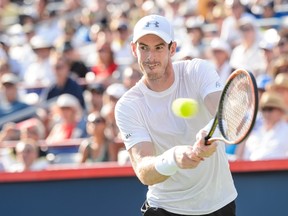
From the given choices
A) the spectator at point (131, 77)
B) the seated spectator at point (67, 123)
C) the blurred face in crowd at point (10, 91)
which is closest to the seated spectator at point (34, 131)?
the seated spectator at point (67, 123)

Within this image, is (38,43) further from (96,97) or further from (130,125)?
(130,125)

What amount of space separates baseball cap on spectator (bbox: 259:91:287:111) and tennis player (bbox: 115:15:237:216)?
2.69 metres

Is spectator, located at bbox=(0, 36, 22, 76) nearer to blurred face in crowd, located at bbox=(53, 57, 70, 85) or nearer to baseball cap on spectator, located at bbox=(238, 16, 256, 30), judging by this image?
blurred face in crowd, located at bbox=(53, 57, 70, 85)

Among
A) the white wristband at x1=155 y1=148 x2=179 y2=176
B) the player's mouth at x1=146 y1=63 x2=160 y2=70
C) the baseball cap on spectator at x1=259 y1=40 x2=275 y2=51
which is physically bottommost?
the white wristband at x1=155 y1=148 x2=179 y2=176

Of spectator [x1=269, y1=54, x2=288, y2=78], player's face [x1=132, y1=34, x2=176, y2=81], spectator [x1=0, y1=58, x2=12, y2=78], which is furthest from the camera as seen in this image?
spectator [x1=0, y1=58, x2=12, y2=78]

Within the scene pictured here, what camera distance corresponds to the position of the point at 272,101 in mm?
7832

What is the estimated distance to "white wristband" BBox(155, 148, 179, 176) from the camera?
4546 millimetres

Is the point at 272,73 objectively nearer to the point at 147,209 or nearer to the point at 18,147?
the point at 18,147

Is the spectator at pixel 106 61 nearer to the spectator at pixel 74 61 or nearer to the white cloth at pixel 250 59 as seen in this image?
the spectator at pixel 74 61

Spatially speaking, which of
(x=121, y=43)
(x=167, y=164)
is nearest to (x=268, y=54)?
(x=121, y=43)

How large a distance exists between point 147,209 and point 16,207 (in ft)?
9.71

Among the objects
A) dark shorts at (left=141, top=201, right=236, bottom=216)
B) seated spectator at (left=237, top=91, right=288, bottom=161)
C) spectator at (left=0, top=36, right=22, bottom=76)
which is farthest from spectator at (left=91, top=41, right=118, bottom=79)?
dark shorts at (left=141, top=201, right=236, bottom=216)

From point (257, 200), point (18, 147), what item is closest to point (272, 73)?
point (257, 200)

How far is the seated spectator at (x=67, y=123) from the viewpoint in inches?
374
